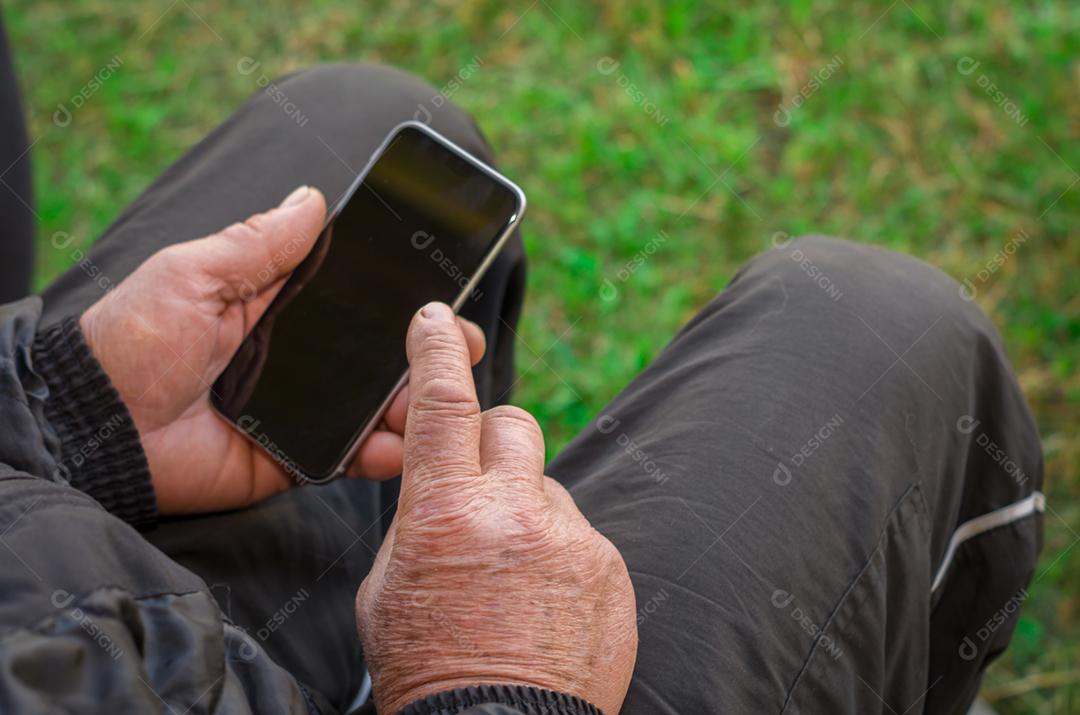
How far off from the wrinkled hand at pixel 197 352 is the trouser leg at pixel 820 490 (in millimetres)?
270

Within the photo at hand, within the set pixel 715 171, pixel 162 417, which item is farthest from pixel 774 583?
pixel 715 171

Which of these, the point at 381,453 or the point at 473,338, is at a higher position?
the point at 473,338

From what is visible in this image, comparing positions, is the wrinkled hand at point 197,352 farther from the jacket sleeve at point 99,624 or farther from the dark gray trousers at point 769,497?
the jacket sleeve at point 99,624

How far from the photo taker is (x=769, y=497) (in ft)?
3.29

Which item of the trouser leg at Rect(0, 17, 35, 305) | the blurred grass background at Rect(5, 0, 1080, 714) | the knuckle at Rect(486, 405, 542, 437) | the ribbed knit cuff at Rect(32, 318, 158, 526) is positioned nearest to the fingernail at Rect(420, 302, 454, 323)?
the knuckle at Rect(486, 405, 542, 437)

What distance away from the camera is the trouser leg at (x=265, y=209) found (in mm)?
1083

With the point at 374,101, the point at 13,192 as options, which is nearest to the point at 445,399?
the point at 374,101

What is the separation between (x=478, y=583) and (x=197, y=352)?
A: 53 cm

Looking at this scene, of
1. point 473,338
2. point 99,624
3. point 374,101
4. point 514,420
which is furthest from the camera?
point 374,101

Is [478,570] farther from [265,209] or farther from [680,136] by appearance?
[680,136]

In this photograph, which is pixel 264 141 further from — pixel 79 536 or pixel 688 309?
pixel 688 309

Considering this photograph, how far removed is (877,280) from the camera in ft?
3.89

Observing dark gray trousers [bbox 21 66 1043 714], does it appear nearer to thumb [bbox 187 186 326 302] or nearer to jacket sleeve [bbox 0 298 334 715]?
thumb [bbox 187 186 326 302]

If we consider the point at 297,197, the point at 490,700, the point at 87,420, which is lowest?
the point at 490,700
